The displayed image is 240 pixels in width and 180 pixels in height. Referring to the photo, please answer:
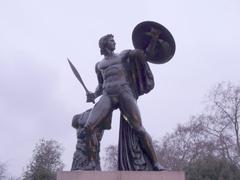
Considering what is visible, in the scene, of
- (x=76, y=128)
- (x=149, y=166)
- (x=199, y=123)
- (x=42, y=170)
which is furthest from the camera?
(x=199, y=123)

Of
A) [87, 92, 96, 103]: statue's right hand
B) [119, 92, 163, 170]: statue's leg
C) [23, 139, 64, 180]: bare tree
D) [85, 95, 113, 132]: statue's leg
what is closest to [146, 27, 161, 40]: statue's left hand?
[119, 92, 163, 170]: statue's leg

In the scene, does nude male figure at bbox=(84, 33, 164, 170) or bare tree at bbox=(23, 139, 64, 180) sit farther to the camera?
bare tree at bbox=(23, 139, 64, 180)

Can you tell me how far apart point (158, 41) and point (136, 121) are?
6.61ft

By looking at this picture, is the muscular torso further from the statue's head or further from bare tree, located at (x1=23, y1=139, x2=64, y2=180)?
bare tree, located at (x1=23, y1=139, x2=64, y2=180)

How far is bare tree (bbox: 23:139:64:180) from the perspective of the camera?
25.0 meters

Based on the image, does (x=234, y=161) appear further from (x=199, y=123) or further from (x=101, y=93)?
(x=101, y=93)

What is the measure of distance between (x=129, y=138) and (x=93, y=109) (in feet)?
3.28

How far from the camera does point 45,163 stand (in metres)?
27.3

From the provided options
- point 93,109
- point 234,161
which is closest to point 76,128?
point 93,109

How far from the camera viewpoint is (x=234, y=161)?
2648 cm

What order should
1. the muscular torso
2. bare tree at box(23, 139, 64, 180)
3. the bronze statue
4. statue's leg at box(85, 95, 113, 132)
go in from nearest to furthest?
statue's leg at box(85, 95, 113, 132)
the bronze statue
the muscular torso
bare tree at box(23, 139, 64, 180)

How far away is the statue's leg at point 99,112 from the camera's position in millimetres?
9336

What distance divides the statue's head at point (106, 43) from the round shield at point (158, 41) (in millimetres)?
538

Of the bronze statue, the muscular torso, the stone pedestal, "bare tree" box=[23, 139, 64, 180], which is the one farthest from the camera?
"bare tree" box=[23, 139, 64, 180]
